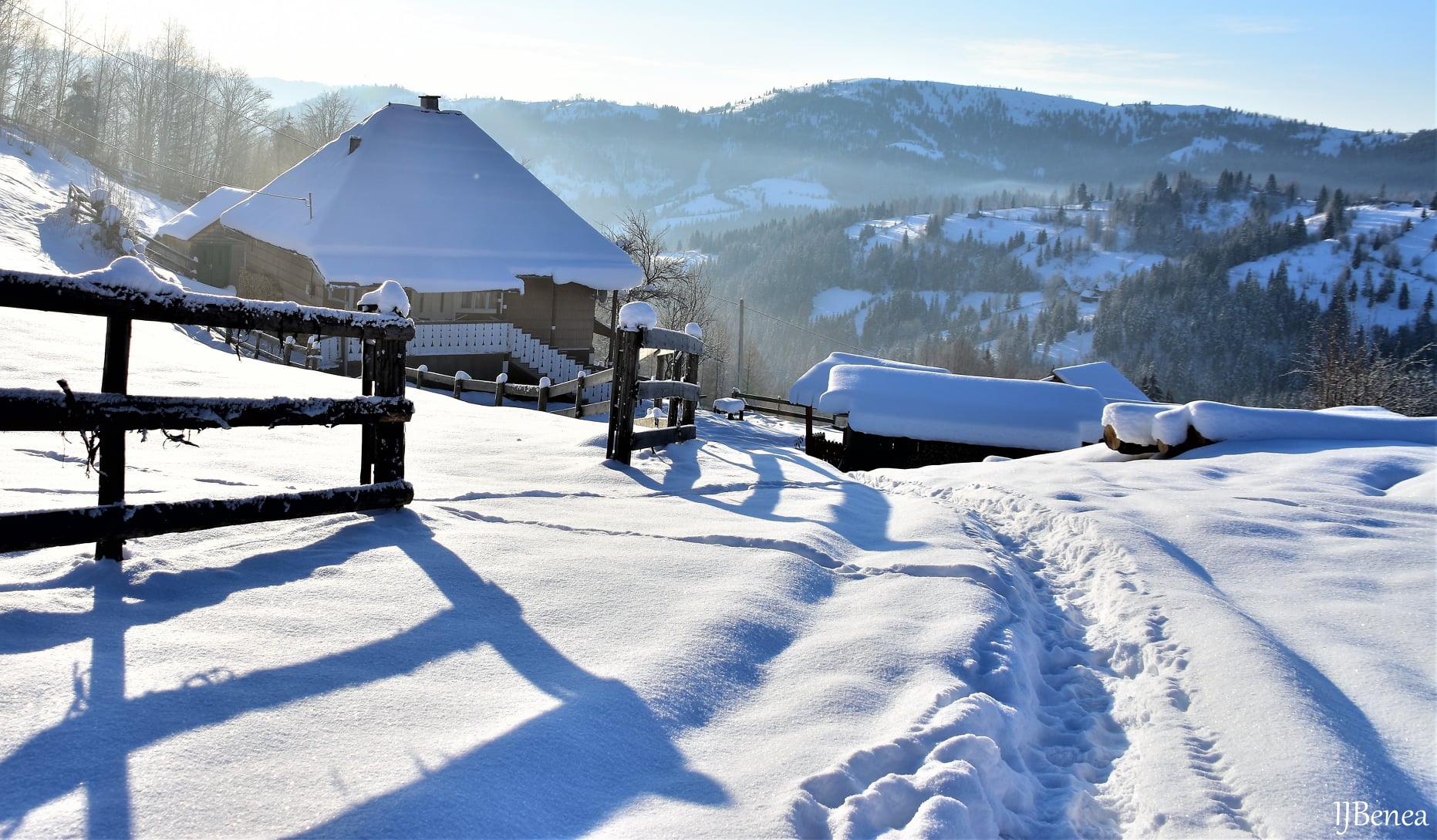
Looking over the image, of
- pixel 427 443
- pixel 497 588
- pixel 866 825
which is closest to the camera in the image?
pixel 866 825

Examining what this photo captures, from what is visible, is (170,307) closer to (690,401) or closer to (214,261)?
(690,401)

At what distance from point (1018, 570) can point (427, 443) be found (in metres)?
5.52

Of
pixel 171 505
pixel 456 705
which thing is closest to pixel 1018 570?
pixel 456 705

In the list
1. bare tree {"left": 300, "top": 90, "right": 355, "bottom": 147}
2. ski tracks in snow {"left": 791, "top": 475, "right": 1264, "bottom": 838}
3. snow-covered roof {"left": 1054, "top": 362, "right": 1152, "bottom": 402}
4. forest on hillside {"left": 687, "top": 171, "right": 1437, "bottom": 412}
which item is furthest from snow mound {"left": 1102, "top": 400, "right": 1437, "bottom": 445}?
forest on hillside {"left": 687, "top": 171, "right": 1437, "bottom": 412}

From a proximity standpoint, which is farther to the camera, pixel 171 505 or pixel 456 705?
pixel 171 505

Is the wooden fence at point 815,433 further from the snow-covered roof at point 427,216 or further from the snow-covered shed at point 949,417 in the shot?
the snow-covered roof at point 427,216

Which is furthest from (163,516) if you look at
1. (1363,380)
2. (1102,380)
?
(1363,380)

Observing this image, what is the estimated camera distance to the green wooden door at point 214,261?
40219 millimetres

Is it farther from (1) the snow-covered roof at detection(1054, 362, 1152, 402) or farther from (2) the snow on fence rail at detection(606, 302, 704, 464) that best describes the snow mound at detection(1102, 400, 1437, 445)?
(1) the snow-covered roof at detection(1054, 362, 1152, 402)

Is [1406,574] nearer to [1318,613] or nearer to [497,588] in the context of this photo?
[1318,613]

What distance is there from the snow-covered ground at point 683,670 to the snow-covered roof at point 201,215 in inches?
1392

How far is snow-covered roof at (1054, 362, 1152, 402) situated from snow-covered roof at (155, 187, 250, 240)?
111 feet

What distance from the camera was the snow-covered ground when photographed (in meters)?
2.58

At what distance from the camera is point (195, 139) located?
7481 cm
